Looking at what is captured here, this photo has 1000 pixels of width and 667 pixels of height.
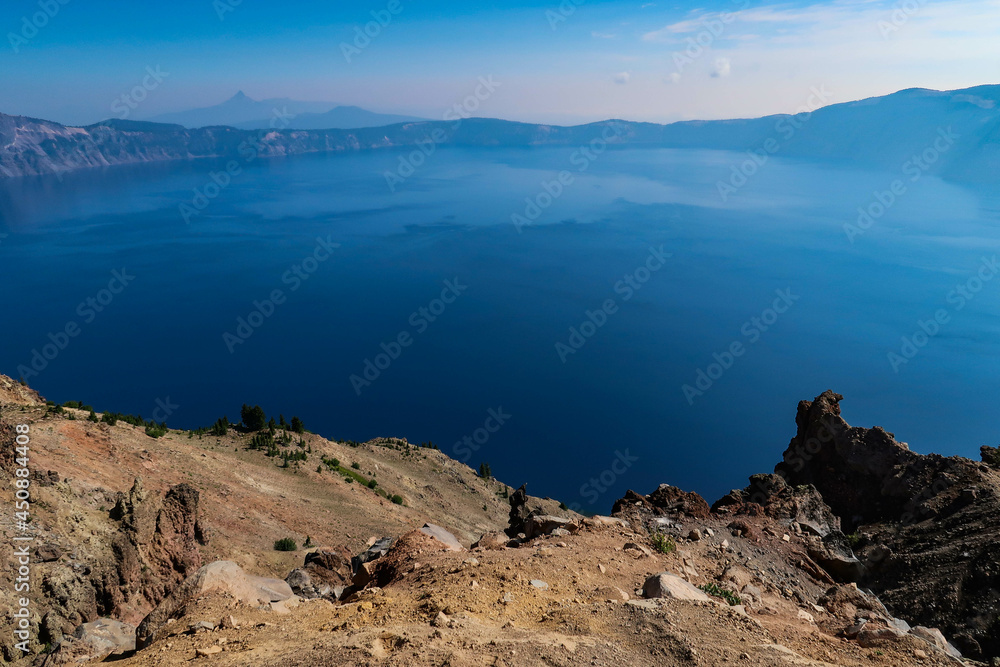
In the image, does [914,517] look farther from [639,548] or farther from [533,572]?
[533,572]

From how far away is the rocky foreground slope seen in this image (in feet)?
26.0

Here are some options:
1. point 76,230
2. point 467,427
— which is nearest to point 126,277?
point 76,230

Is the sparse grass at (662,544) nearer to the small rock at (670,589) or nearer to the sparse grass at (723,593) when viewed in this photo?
the sparse grass at (723,593)

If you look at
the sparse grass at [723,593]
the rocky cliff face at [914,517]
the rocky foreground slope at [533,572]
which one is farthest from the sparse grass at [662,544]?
the rocky cliff face at [914,517]

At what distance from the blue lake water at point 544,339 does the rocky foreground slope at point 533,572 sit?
164ft

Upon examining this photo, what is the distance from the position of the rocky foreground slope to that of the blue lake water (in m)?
50.0

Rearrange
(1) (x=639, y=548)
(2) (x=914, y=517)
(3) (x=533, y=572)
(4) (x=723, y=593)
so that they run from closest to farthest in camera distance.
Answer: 1. (3) (x=533, y=572)
2. (4) (x=723, y=593)
3. (1) (x=639, y=548)
4. (2) (x=914, y=517)

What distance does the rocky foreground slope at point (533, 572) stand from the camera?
7910 millimetres

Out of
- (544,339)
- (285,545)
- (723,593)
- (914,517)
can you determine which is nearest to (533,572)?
(723,593)

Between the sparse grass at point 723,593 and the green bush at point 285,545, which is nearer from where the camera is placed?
the sparse grass at point 723,593

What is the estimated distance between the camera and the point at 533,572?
1010 cm

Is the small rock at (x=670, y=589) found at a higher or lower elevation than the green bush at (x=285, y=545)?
higher

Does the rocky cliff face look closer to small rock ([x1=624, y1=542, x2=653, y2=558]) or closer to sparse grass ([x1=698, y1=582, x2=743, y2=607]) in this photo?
sparse grass ([x1=698, y1=582, x2=743, y2=607])

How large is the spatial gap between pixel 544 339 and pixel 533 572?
99.3 meters
